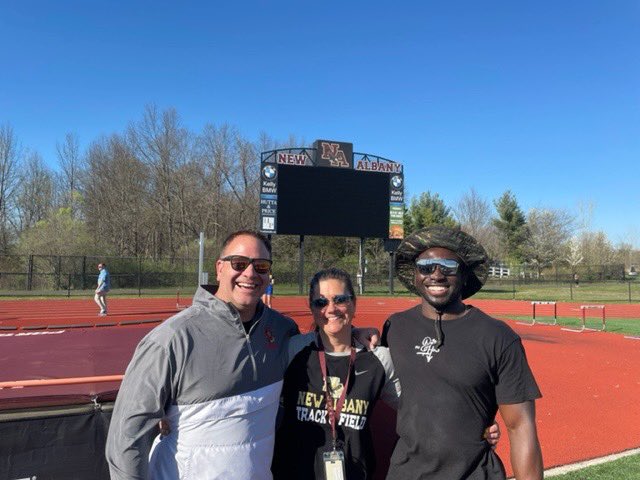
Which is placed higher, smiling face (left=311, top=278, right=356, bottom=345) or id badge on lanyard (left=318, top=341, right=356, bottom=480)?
smiling face (left=311, top=278, right=356, bottom=345)

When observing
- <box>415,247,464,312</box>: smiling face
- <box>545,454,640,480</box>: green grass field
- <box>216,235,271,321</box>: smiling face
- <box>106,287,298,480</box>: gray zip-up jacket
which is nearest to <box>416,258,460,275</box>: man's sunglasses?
<box>415,247,464,312</box>: smiling face

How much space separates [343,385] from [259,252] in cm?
79

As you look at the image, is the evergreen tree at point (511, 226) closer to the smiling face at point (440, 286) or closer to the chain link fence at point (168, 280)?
the chain link fence at point (168, 280)

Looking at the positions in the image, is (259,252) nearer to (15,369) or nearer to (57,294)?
(15,369)

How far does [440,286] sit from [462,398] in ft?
1.76

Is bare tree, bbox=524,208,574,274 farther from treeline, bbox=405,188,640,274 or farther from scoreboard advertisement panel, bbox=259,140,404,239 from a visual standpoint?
scoreboard advertisement panel, bbox=259,140,404,239

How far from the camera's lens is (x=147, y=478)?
6.53ft

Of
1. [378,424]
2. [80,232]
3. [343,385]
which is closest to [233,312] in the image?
[343,385]

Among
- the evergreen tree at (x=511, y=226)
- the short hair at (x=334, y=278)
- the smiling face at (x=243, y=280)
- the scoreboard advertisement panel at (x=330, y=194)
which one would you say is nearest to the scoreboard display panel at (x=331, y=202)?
the scoreboard advertisement panel at (x=330, y=194)

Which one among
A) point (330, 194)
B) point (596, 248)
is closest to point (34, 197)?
point (330, 194)

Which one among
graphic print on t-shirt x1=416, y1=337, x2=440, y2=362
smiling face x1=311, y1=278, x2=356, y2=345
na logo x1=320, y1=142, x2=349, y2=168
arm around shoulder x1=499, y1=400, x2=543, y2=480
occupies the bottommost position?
arm around shoulder x1=499, y1=400, x2=543, y2=480

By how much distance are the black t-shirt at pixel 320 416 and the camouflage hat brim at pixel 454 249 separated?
574 mm

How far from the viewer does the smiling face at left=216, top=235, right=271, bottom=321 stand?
2.32m

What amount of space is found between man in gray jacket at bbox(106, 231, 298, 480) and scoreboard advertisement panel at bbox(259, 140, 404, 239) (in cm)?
2449
